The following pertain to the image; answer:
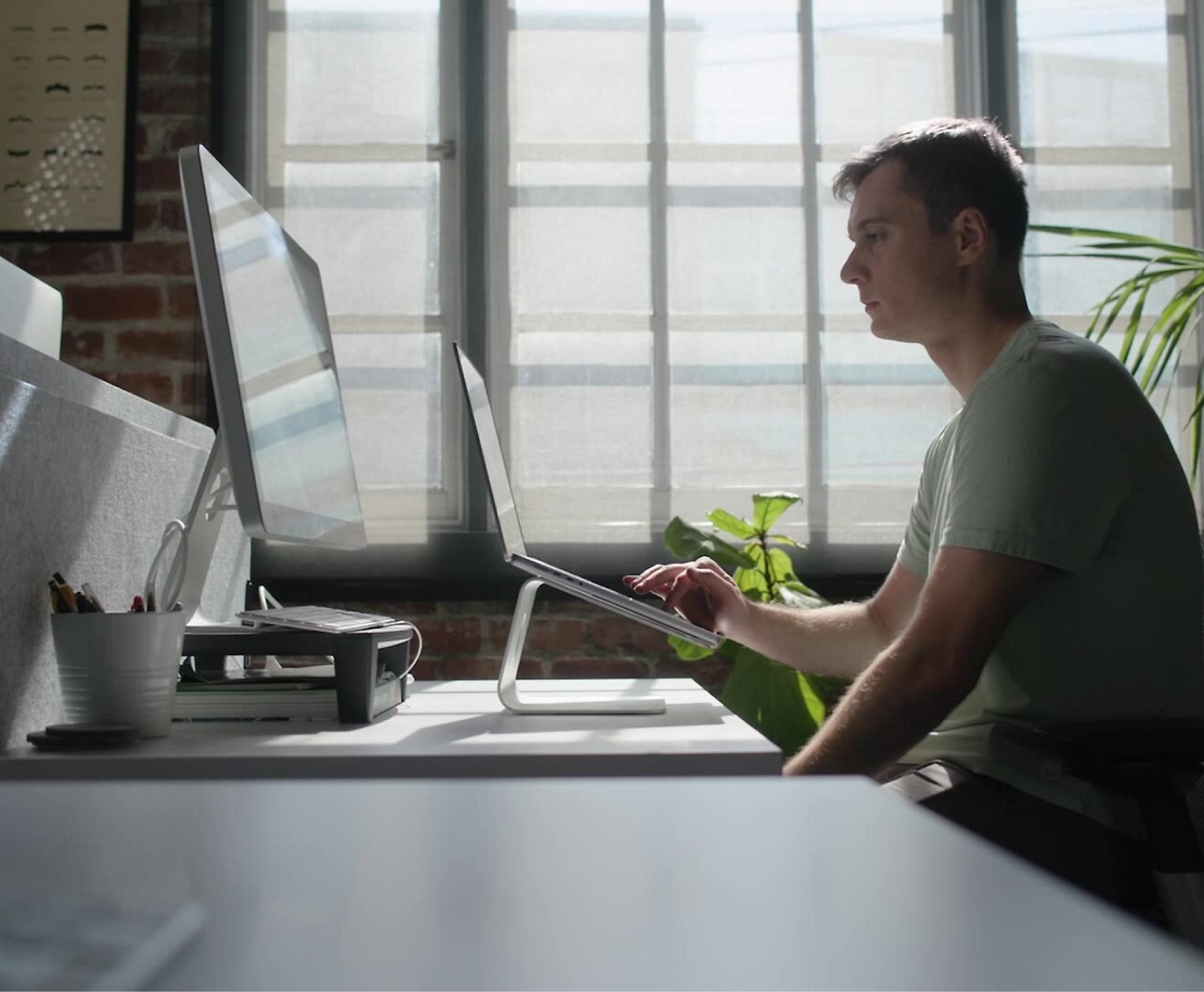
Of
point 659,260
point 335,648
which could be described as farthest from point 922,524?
point 659,260

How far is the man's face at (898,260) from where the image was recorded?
5.44 feet

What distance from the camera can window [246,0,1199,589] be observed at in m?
2.72

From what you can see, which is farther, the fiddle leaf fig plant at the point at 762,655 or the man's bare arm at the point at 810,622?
the fiddle leaf fig plant at the point at 762,655

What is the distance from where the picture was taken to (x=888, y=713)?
1.33m

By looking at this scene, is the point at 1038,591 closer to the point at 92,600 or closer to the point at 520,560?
the point at 520,560

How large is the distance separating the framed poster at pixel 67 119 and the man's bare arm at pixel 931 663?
218cm

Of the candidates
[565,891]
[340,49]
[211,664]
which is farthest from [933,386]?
[565,891]

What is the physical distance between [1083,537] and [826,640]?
2.14ft

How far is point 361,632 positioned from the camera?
3.75 ft

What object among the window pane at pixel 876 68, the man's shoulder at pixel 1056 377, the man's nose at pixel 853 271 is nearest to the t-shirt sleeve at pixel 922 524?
the man's nose at pixel 853 271

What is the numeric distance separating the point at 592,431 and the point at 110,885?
2.53 m

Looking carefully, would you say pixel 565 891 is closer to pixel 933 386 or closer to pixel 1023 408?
pixel 1023 408

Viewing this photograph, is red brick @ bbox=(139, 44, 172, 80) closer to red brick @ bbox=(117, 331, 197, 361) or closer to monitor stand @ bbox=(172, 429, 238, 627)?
red brick @ bbox=(117, 331, 197, 361)

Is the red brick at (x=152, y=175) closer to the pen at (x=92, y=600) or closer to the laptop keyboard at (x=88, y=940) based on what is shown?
the pen at (x=92, y=600)
